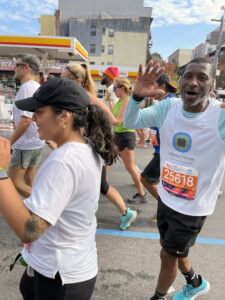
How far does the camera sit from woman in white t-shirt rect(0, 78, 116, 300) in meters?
0.94

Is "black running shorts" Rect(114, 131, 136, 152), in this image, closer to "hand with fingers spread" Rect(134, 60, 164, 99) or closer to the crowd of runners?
the crowd of runners

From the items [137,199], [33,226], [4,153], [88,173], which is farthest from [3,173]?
[137,199]

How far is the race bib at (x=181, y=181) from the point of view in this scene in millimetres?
1684

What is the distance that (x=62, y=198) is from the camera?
3.15 ft

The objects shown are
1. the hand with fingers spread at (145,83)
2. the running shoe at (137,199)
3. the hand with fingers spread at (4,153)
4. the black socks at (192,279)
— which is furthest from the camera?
the running shoe at (137,199)

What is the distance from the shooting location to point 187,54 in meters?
85.9

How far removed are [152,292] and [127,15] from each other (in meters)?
52.6

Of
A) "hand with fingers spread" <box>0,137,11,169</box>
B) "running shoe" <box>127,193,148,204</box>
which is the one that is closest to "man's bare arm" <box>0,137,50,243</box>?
"hand with fingers spread" <box>0,137,11,169</box>

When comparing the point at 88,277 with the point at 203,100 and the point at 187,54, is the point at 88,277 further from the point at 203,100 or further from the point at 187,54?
→ the point at 187,54

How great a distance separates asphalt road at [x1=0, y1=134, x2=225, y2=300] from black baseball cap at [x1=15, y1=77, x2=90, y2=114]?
1738 mm

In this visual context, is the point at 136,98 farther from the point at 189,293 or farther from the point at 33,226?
the point at 189,293

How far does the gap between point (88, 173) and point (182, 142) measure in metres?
0.87

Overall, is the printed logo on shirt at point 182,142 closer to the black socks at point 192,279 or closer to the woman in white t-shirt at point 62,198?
the woman in white t-shirt at point 62,198

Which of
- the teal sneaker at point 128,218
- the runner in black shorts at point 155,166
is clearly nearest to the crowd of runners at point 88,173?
the teal sneaker at point 128,218
